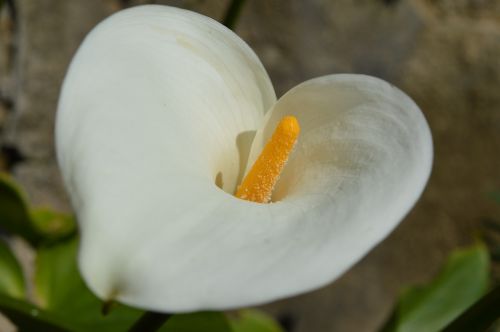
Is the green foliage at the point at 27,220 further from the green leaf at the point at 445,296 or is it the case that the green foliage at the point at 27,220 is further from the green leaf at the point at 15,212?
the green leaf at the point at 445,296

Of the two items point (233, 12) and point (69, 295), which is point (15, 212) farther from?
point (233, 12)

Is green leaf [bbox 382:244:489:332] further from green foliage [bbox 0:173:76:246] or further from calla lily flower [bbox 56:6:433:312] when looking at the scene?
green foliage [bbox 0:173:76:246]

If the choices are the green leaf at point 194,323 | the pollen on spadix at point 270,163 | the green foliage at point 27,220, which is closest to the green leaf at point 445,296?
the green leaf at point 194,323

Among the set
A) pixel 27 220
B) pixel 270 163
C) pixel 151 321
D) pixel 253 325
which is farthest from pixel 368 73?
pixel 151 321

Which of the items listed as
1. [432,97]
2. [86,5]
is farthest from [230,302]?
[432,97]

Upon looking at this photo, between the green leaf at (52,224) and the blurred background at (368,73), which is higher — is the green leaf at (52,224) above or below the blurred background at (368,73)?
above

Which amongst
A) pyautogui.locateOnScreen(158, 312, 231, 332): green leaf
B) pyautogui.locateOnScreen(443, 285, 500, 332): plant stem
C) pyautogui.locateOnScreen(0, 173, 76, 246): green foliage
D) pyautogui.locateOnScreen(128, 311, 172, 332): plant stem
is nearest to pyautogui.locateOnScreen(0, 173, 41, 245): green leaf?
pyautogui.locateOnScreen(0, 173, 76, 246): green foliage
